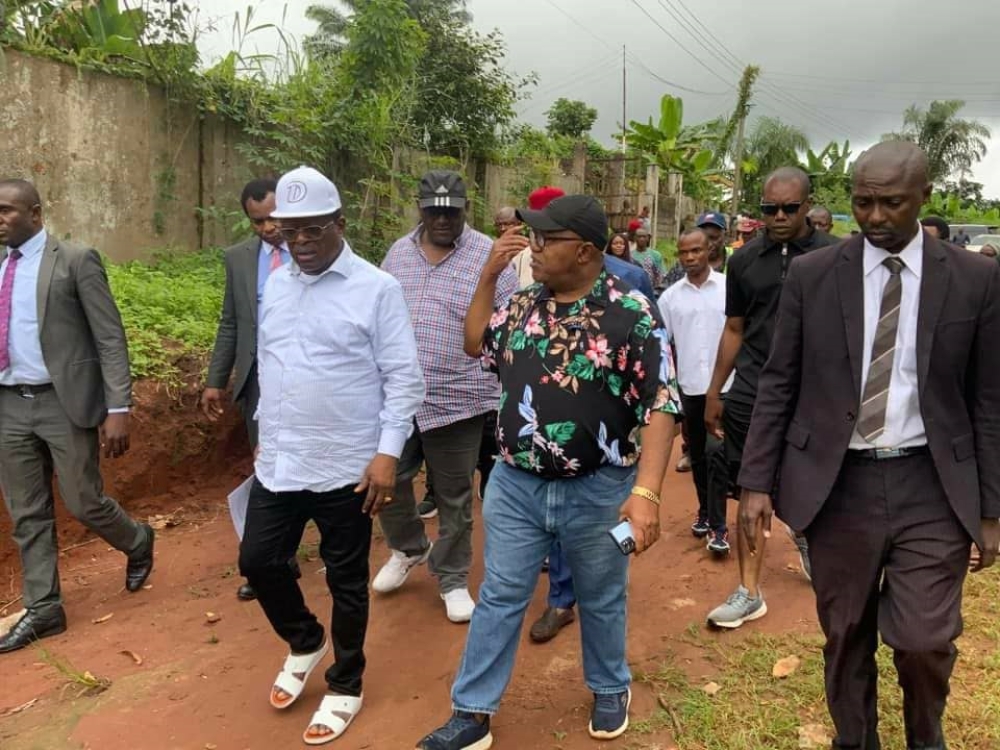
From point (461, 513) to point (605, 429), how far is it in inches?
57.9

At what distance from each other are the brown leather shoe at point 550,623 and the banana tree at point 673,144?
18444 mm

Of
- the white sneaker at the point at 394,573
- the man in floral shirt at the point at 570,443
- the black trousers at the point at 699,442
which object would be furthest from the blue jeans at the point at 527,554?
the black trousers at the point at 699,442

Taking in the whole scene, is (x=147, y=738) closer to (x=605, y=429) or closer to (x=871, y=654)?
(x=605, y=429)

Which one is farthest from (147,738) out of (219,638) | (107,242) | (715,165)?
(715,165)

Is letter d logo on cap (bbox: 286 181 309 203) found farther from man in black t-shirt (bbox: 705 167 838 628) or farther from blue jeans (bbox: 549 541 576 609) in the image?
man in black t-shirt (bbox: 705 167 838 628)

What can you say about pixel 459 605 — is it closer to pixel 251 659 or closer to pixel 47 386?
pixel 251 659

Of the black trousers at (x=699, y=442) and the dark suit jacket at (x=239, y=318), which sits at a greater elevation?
the dark suit jacket at (x=239, y=318)

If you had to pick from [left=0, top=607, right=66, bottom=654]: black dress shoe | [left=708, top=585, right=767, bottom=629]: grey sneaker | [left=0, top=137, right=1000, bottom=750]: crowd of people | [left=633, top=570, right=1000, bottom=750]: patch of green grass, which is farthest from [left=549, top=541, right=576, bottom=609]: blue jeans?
[left=0, top=607, right=66, bottom=654]: black dress shoe

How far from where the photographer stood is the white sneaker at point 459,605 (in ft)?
12.6

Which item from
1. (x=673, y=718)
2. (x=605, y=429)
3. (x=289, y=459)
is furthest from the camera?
(x=673, y=718)

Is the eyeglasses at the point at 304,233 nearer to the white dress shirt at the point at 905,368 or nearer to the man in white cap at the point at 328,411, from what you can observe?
the man in white cap at the point at 328,411

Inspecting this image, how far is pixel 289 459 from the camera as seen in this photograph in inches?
112

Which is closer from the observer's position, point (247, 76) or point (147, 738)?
point (147, 738)

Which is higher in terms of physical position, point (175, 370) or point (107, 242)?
point (107, 242)
